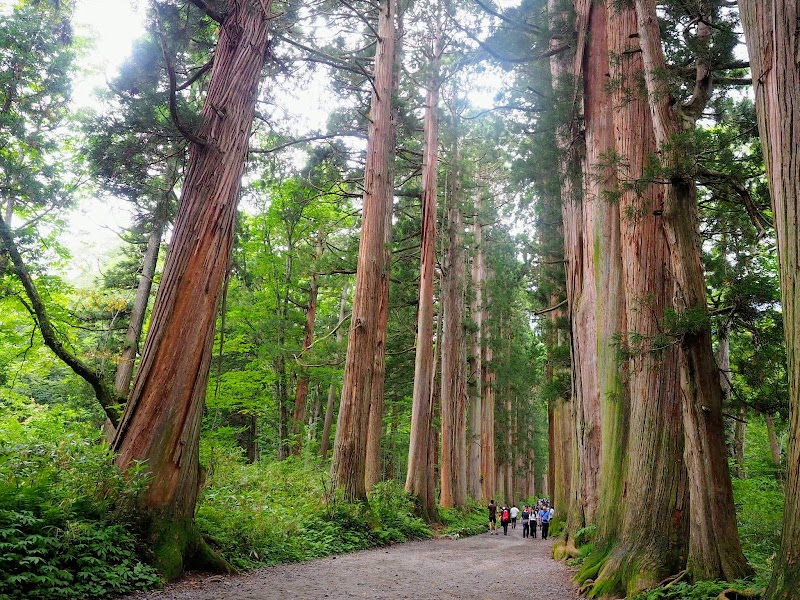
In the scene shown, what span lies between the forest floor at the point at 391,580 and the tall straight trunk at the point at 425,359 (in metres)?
4.74

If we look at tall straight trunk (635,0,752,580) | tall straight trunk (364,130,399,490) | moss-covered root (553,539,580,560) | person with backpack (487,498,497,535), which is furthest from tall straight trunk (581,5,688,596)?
person with backpack (487,498,497,535)

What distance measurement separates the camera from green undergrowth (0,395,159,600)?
393 cm

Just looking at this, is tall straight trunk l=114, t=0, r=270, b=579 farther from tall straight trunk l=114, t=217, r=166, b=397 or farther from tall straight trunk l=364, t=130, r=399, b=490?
tall straight trunk l=114, t=217, r=166, b=397

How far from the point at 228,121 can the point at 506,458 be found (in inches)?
1292

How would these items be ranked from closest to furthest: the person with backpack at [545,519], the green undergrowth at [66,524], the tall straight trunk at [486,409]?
the green undergrowth at [66,524]
the person with backpack at [545,519]
the tall straight trunk at [486,409]

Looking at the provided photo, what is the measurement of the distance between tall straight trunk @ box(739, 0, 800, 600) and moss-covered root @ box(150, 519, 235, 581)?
4.91m

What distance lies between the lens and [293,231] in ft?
57.3

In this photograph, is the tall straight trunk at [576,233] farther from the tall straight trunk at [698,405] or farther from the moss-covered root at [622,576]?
the moss-covered root at [622,576]

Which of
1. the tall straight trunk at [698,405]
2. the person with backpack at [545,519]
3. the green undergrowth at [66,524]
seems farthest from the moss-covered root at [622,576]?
the person with backpack at [545,519]

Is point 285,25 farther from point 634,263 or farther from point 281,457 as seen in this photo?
point 281,457

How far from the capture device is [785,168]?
340 centimetres

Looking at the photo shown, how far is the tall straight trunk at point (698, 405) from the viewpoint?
4.80 m

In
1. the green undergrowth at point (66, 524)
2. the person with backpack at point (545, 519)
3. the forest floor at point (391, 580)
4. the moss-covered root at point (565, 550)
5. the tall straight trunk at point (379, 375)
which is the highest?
the tall straight trunk at point (379, 375)

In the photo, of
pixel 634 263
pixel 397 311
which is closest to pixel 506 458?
pixel 397 311
